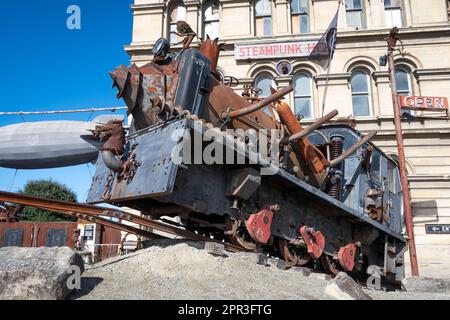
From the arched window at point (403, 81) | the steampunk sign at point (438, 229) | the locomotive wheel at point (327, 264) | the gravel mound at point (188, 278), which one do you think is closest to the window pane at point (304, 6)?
the arched window at point (403, 81)

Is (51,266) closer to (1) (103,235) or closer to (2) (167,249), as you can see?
(2) (167,249)

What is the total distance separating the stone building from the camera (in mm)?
16344

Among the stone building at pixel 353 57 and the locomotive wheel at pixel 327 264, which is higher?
the stone building at pixel 353 57

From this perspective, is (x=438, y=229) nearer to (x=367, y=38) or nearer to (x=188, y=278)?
(x=367, y=38)

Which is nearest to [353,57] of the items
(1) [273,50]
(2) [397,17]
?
(2) [397,17]

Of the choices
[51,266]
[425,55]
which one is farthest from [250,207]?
[425,55]

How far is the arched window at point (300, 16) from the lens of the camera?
19.5 m

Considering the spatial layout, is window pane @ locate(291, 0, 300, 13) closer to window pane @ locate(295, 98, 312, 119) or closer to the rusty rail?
window pane @ locate(295, 98, 312, 119)

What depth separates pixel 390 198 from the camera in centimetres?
980

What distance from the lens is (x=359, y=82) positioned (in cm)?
1828

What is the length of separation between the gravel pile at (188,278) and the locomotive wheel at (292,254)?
1.16m

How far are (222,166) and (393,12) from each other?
16.6 meters

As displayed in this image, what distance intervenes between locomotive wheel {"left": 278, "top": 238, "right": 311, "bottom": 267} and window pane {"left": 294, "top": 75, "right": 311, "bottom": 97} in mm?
11807

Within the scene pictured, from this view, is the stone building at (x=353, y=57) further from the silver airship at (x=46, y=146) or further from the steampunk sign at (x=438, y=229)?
the silver airship at (x=46, y=146)
